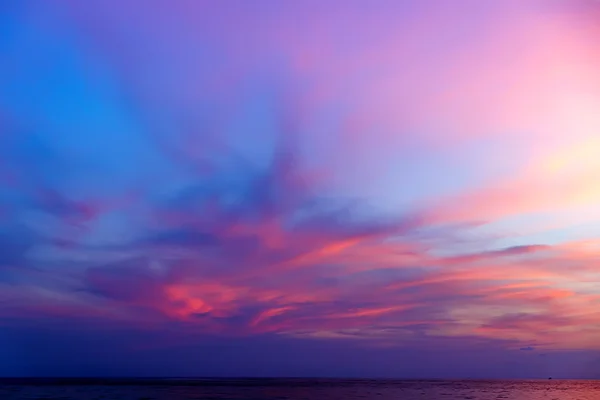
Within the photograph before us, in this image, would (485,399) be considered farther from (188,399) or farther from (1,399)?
(1,399)

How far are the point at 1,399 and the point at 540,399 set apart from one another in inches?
3383

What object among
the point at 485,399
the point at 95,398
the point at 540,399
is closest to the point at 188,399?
the point at 95,398

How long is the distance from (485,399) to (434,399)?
9596mm

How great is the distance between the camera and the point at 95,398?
89625 mm

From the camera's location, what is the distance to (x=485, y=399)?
9400 centimetres

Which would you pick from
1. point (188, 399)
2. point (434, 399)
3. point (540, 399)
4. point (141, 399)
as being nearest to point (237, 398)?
point (188, 399)

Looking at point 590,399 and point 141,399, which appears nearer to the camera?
point 141,399

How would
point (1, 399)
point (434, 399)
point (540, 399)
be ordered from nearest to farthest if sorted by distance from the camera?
point (1, 399)
point (434, 399)
point (540, 399)

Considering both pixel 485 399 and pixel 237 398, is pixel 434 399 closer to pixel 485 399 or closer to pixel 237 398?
pixel 485 399

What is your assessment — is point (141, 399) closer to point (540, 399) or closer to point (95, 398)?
point (95, 398)

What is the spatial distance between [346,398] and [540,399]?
108 feet

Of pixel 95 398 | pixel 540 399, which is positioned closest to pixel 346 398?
pixel 540 399

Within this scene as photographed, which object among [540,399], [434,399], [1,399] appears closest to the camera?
[1,399]

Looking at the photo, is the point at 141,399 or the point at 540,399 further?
the point at 540,399
